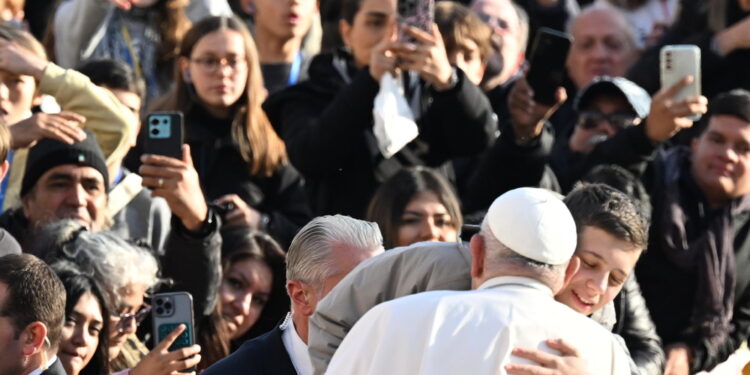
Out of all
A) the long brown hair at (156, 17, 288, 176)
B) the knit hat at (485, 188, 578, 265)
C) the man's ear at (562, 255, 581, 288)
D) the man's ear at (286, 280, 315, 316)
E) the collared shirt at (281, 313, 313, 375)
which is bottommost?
the long brown hair at (156, 17, 288, 176)

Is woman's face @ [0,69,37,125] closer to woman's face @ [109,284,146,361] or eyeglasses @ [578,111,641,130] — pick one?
woman's face @ [109,284,146,361]

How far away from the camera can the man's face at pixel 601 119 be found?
9.04 meters

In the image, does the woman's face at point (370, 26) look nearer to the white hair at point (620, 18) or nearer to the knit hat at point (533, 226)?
the white hair at point (620, 18)

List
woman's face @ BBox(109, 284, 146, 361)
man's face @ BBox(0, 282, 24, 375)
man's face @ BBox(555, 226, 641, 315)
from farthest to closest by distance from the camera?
woman's face @ BBox(109, 284, 146, 361)
man's face @ BBox(555, 226, 641, 315)
man's face @ BBox(0, 282, 24, 375)

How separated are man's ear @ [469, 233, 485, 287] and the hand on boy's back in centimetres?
282

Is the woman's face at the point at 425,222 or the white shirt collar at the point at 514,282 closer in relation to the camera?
the white shirt collar at the point at 514,282

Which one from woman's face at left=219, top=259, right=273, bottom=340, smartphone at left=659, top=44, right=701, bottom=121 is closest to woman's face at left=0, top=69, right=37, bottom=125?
woman's face at left=219, top=259, right=273, bottom=340

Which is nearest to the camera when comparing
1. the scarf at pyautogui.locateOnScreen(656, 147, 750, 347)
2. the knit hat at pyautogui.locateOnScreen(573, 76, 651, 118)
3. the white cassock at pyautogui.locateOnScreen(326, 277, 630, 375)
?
the white cassock at pyautogui.locateOnScreen(326, 277, 630, 375)

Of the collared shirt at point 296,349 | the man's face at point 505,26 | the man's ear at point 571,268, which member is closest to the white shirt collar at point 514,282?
the man's ear at point 571,268

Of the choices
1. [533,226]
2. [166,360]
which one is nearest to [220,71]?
[166,360]

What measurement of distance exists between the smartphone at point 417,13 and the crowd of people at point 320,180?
0.04 m

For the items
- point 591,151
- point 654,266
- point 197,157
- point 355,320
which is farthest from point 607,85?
point 355,320

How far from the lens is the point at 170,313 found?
21.4 feet

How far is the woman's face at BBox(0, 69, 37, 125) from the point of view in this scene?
7.77 metres
